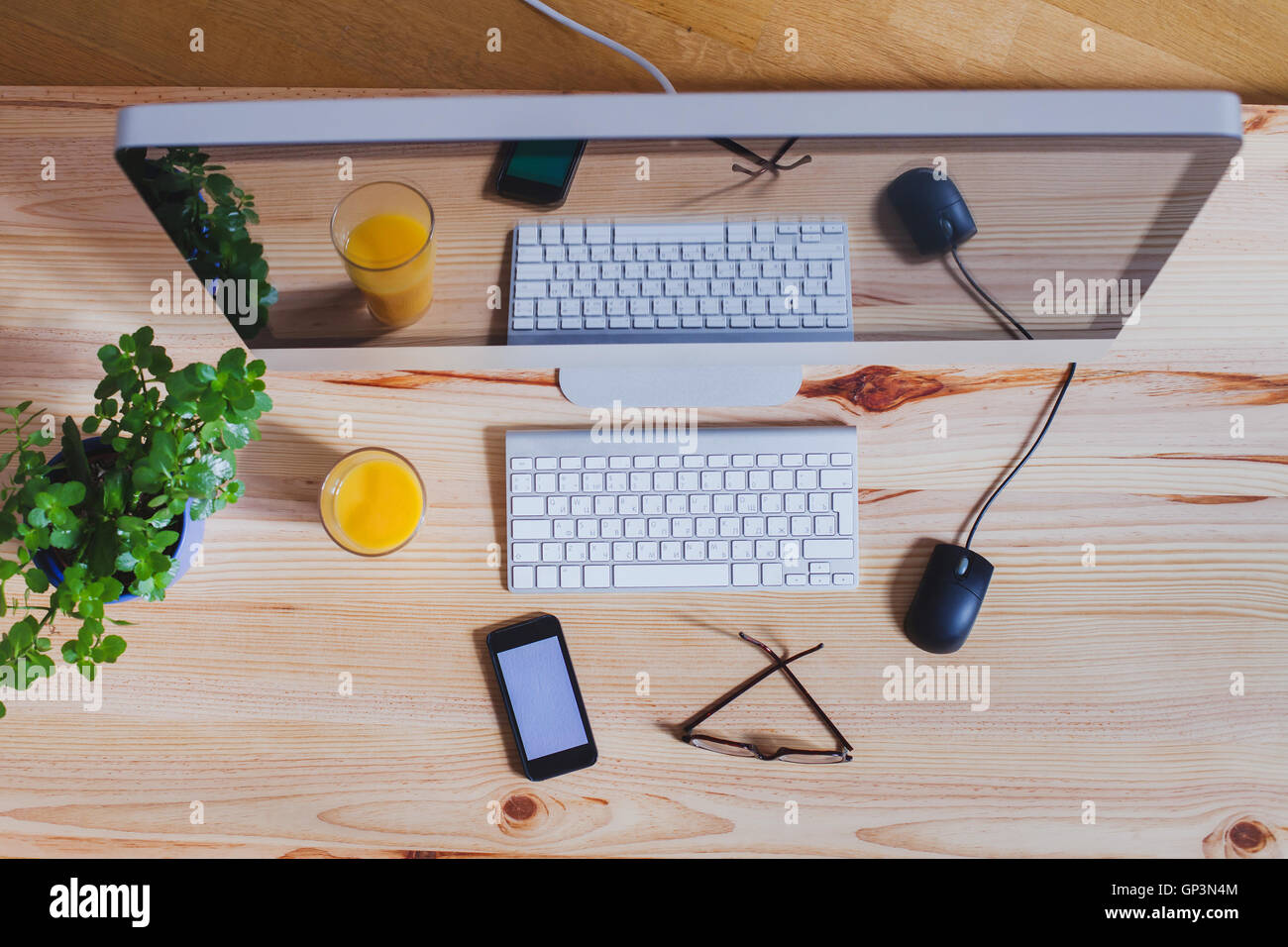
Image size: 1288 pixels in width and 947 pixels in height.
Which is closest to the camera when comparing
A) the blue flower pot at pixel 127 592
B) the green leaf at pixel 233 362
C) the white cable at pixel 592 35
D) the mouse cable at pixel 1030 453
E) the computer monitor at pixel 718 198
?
the computer monitor at pixel 718 198

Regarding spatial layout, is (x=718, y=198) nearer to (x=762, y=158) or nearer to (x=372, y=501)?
(x=762, y=158)

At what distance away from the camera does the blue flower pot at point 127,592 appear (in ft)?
2.32

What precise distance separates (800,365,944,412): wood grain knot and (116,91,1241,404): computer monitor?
36 millimetres

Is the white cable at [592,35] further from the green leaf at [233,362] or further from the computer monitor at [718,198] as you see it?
the green leaf at [233,362]

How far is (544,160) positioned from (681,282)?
0.67 feet

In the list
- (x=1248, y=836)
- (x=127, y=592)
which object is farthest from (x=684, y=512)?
(x=1248, y=836)

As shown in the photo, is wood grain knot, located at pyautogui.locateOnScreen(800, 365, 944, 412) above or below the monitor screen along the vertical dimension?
below

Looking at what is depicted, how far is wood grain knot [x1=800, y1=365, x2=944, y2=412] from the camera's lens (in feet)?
2.75

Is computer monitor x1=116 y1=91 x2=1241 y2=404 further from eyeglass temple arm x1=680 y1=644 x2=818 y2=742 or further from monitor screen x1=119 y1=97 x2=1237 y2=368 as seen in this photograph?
eyeglass temple arm x1=680 y1=644 x2=818 y2=742

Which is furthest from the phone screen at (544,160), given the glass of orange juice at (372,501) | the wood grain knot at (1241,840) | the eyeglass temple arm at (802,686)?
the wood grain knot at (1241,840)

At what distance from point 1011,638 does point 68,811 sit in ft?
3.07

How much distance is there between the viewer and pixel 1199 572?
813 mm

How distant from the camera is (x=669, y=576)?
2.63 ft

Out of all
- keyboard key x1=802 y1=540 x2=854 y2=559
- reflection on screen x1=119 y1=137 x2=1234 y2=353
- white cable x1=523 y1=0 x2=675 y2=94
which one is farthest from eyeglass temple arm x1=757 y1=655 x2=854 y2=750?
white cable x1=523 y1=0 x2=675 y2=94
